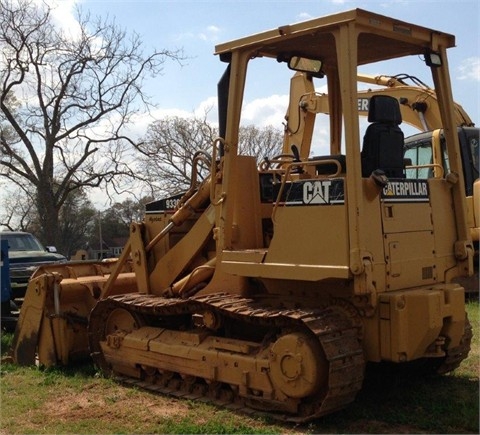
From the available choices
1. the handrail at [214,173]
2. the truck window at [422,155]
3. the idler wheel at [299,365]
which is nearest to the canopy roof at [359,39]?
the handrail at [214,173]

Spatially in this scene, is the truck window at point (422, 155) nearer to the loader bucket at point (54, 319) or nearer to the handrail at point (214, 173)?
the handrail at point (214, 173)

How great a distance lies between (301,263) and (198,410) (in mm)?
1565

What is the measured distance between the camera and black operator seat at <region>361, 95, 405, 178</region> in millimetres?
5754

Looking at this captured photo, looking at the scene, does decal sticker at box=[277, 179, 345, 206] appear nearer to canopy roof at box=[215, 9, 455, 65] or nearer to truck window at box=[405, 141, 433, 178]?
canopy roof at box=[215, 9, 455, 65]

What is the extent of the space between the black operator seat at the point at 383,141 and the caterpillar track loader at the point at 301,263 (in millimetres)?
12

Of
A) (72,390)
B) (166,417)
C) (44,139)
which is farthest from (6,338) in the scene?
(44,139)

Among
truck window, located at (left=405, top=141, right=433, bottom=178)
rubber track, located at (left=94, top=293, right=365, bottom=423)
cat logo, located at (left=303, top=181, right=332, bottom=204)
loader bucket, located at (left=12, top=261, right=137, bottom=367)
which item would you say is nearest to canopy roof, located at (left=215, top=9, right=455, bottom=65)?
cat logo, located at (left=303, top=181, right=332, bottom=204)

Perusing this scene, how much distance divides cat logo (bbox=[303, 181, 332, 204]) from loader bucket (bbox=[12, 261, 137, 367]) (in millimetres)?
3017

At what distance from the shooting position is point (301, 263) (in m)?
5.50

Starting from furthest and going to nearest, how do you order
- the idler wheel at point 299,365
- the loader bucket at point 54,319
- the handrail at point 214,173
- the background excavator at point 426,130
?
the background excavator at point 426,130 → the loader bucket at point 54,319 → the handrail at point 214,173 → the idler wheel at point 299,365

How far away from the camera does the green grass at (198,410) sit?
5355 millimetres

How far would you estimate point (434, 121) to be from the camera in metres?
12.1

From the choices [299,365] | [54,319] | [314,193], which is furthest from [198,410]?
[54,319]

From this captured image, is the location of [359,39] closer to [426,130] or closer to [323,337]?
[323,337]
